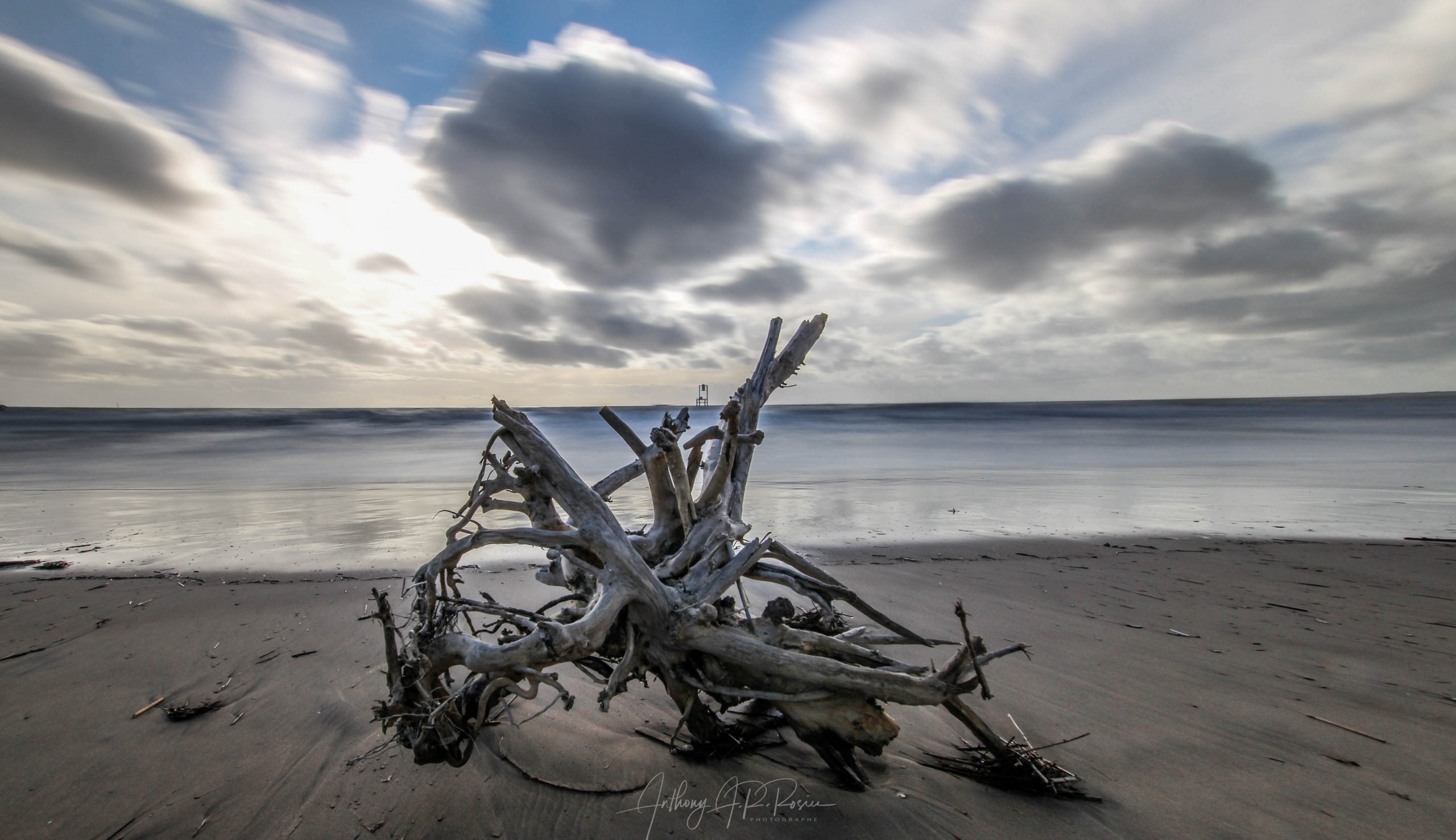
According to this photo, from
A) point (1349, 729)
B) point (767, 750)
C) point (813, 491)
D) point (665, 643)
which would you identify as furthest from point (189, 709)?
point (813, 491)

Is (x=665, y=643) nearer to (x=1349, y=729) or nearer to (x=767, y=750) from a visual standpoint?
(x=767, y=750)

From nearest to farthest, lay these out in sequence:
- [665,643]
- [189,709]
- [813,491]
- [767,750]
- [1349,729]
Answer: [665,643] < [767,750] < [1349,729] < [189,709] < [813,491]

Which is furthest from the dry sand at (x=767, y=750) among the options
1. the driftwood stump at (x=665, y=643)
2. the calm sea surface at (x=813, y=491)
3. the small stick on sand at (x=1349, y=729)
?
the calm sea surface at (x=813, y=491)

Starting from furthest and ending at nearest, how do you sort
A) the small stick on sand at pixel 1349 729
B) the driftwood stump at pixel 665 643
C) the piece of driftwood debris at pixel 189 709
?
the piece of driftwood debris at pixel 189 709, the small stick on sand at pixel 1349 729, the driftwood stump at pixel 665 643

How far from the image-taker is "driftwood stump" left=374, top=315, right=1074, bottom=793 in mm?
2486

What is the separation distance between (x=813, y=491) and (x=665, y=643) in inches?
434

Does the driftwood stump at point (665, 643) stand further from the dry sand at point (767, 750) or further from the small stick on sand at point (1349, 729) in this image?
the small stick on sand at point (1349, 729)

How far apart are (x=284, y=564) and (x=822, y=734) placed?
22.6 feet

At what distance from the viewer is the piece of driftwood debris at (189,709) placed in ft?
11.1

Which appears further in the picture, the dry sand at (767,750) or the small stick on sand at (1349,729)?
the small stick on sand at (1349,729)

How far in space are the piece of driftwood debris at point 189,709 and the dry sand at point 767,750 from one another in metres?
0.06

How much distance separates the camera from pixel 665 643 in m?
2.80

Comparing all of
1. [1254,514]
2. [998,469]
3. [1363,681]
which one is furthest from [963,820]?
[998,469]

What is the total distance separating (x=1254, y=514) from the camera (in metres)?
9.92
